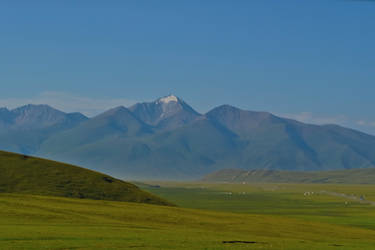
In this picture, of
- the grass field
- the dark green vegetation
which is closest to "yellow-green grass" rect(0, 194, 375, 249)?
the grass field

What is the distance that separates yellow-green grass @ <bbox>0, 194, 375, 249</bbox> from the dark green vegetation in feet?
93.8

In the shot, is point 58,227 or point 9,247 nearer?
point 9,247

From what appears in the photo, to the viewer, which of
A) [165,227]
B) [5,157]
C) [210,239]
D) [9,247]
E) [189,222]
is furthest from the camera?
[5,157]

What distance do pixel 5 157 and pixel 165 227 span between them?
80.8 metres

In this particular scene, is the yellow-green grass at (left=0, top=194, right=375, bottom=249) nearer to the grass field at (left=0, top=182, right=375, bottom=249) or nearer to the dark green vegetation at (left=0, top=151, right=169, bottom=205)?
the grass field at (left=0, top=182, right=375, bottom=249)

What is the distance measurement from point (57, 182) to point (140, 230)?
73097 mm

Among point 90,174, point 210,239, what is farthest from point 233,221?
point 90,174

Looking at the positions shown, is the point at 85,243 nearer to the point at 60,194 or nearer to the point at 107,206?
the point at 107,206

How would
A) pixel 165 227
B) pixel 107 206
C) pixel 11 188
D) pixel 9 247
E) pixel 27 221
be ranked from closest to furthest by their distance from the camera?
pixel 9 247 → pixel 27 221 → pixel 165 227 → pixel 107 206 → pixel 11 188

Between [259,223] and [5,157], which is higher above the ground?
[5,157]

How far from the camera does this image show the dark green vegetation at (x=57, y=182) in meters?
131

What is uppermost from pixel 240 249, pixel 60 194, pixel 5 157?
pixel 5 157

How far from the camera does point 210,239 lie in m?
64.1

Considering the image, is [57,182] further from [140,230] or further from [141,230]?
[140,230]
